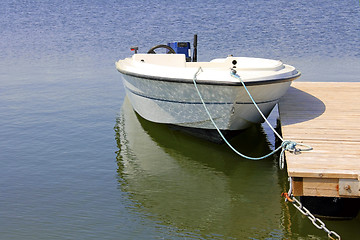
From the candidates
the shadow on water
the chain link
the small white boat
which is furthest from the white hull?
the chain link

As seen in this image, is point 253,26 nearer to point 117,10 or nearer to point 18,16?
point 117,10

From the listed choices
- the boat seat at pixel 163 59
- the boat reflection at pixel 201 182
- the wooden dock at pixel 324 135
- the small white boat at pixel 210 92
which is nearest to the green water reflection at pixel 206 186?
the boat reflection at pixel 201 182

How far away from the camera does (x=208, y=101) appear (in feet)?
19.5

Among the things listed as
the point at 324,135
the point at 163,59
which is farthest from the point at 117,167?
the point at 324,135

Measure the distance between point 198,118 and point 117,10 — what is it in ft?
79.4

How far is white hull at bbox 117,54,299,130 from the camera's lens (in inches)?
225

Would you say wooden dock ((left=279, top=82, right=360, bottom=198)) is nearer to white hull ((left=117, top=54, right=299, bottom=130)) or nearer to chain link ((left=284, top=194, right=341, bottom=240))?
chain link ((left=284, top=194, right=341, bottom=240))

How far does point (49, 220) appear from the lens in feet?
15.3

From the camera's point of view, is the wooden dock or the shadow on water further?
the shadow on water

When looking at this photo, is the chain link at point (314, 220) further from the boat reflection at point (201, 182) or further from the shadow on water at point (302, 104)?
the shadow on water at point (302, 104)

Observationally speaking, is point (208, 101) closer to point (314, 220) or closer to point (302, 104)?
point (302, 104)

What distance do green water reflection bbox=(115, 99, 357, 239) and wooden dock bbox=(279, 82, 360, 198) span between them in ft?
1.99

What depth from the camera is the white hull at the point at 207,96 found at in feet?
18.8

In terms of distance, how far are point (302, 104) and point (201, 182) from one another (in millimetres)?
2249
